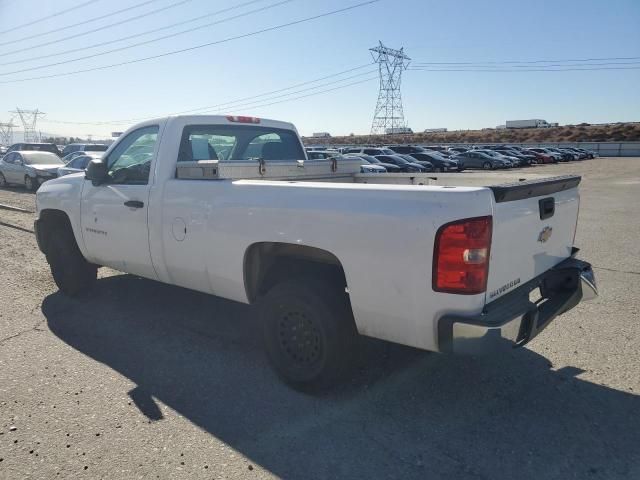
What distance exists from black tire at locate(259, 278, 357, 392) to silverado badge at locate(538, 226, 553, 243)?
1.38m

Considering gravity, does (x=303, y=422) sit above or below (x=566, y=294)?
below

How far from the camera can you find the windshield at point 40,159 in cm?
1873

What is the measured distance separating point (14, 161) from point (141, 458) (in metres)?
19.6

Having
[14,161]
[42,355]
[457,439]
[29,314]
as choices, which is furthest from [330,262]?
[14,161]

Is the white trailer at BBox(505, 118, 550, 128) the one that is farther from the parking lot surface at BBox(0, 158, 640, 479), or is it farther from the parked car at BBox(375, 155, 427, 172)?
the parking lot surface at BBox(0, 158, 640, 479)

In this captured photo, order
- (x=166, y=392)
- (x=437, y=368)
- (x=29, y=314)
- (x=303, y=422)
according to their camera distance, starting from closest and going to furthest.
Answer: (x=303, y=422) < (x=166, y=392) < (x=437, y=368) < (x=29, y=314)

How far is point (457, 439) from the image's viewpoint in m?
3.12

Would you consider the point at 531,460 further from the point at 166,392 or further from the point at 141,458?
the point at 166,392

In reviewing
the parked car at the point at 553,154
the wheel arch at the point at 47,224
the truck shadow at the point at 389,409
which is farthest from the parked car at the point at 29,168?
the parked car at the point at 553,154

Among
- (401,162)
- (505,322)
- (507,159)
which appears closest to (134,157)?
(505,322)

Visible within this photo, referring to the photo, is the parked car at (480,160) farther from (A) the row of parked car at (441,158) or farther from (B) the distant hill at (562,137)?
(B) the distant hill at (562,137)

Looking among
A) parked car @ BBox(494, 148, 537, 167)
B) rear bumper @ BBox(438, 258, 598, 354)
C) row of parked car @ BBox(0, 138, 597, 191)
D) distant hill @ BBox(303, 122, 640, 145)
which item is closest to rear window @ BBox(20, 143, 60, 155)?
row of parked car @ BBox(0, 138, 597, 191)

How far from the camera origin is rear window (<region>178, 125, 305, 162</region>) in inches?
186

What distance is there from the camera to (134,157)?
4957 mm
